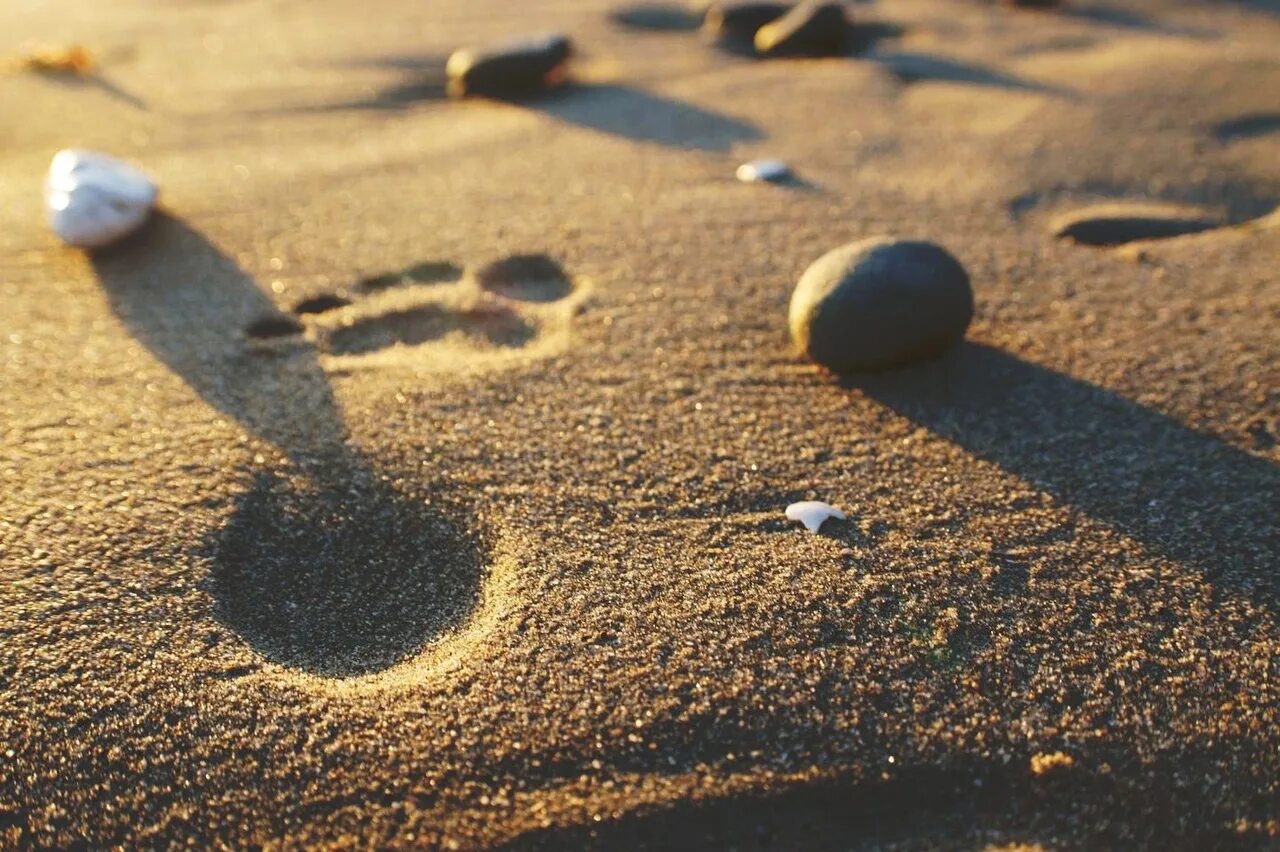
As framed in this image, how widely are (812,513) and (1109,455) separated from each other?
0.53 m

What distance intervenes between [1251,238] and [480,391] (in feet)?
5.83

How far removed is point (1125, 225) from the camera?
2.55m

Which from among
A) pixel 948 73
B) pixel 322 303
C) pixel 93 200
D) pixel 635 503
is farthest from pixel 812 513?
pixel 948 73

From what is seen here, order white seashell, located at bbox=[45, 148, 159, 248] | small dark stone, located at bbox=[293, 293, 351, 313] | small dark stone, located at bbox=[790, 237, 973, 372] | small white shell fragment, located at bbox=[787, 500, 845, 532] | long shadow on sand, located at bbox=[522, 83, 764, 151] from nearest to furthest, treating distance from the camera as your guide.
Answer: small white shell fragment, located at bbox=[787, 500, 845, 532]
small dark stone, located at bbox=[790, 237, 973, 372]
small dark stone, located at bbox=[293, 293, 351, 313]
white seashell, located at bbox=[45, 148, 159, 248]
long shadow on sand, located at bbox=[522, 83, 764, 151]

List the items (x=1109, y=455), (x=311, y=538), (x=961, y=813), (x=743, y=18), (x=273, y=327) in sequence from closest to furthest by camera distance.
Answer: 1. (x=961, y=813)
2. (x=311, y=538)
3. (x=1109, y=455)
4. (x=273, y=327)
5. (x=743, y=18)

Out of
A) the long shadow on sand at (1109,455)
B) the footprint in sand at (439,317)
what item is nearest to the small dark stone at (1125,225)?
the long shadow on sand at (1109,455)

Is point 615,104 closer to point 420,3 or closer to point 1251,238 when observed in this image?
point 420,3

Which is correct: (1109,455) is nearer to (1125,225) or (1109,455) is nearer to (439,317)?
(1125,225)

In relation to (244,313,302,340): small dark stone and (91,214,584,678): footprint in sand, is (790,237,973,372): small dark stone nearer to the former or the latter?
(91,214,584,678): footprint in sand

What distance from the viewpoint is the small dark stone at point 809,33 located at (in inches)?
149

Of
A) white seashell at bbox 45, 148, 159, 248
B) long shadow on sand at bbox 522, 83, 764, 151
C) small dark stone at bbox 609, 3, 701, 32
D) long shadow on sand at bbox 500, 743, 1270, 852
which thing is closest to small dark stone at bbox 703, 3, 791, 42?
small dark stone at bbox 609, 3, 701, 32

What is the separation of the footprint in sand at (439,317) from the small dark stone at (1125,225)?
3.91 feet

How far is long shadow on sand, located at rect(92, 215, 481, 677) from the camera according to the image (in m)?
1.52

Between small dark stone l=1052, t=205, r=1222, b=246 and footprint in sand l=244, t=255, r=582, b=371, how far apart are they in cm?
119
